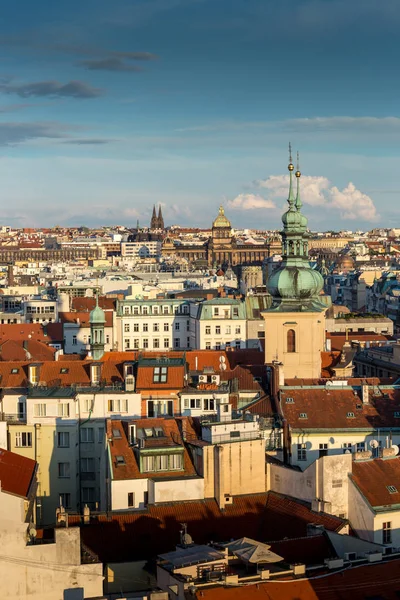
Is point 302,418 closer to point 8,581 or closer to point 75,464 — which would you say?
point 75,464

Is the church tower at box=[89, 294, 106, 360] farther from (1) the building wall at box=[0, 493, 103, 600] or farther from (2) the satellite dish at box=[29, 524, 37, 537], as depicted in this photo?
(1) the building wall at box=[0, 493, 103, 600]

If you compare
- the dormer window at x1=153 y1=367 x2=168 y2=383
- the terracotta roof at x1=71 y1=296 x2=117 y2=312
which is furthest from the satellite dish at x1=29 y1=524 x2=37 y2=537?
the terracotta roof at x1=71 y1=296 x2=117 y2=312

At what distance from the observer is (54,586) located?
123 ft

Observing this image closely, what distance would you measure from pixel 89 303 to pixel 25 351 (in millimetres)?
39011

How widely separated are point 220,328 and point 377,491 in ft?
217

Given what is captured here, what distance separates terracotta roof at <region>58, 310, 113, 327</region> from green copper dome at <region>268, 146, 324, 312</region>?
3491cm

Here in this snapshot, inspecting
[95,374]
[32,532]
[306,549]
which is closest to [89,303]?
[95,374]

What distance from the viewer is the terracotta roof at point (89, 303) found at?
12094cm

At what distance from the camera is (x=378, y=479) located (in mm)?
46125

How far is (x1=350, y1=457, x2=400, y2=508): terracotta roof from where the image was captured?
44938 millimetres

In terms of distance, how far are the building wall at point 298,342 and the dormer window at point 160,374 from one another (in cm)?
1201

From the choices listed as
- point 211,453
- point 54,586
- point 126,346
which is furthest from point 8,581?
point 126,346

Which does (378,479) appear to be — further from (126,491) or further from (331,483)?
(126,491)

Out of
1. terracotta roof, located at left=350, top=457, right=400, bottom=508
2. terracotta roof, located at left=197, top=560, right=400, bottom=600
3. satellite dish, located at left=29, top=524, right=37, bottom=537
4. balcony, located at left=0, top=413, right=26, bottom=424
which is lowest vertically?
terracotta roof, located at left=197, top=560, right=400, bottom=600
